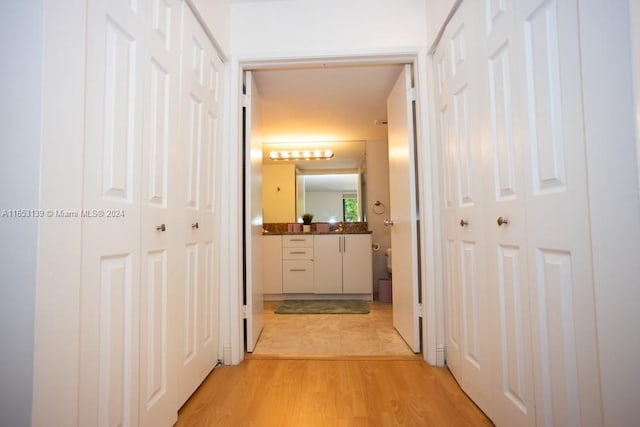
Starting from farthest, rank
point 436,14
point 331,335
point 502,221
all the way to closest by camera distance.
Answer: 1. point 331,335
2. point 436,14
3. point 502,221

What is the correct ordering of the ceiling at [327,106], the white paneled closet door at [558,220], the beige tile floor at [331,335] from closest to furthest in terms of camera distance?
the white paneled closet door at [558,220], the beige tile floor at [331,335], the ceiling at [327,106]

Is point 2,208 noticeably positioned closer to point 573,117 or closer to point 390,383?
point 573,117

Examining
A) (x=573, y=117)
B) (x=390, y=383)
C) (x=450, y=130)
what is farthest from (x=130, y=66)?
(x=390, y=383)

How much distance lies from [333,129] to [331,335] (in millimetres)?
2445

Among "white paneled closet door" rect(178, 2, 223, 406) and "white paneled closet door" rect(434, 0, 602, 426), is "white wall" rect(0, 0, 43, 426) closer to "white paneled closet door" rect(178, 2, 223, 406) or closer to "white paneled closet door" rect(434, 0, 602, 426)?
"white paneled closet door" rect(178, 2, 223, 406)

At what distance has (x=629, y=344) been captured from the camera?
2.20 ft

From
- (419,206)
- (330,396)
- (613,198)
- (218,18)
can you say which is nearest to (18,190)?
(613,198)

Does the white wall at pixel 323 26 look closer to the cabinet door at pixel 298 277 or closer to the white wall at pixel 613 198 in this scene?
the white wall at pixel 613 198

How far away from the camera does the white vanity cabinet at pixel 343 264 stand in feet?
12.3

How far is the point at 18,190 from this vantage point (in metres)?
0.69

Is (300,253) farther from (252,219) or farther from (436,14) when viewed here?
(436,14)

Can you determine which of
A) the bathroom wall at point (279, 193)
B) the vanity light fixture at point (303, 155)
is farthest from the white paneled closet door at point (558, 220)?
the bathroom wall at point (279, 193)

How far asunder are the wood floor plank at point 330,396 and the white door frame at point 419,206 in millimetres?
190

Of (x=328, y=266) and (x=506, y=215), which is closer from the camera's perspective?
(x=506, y=215)
